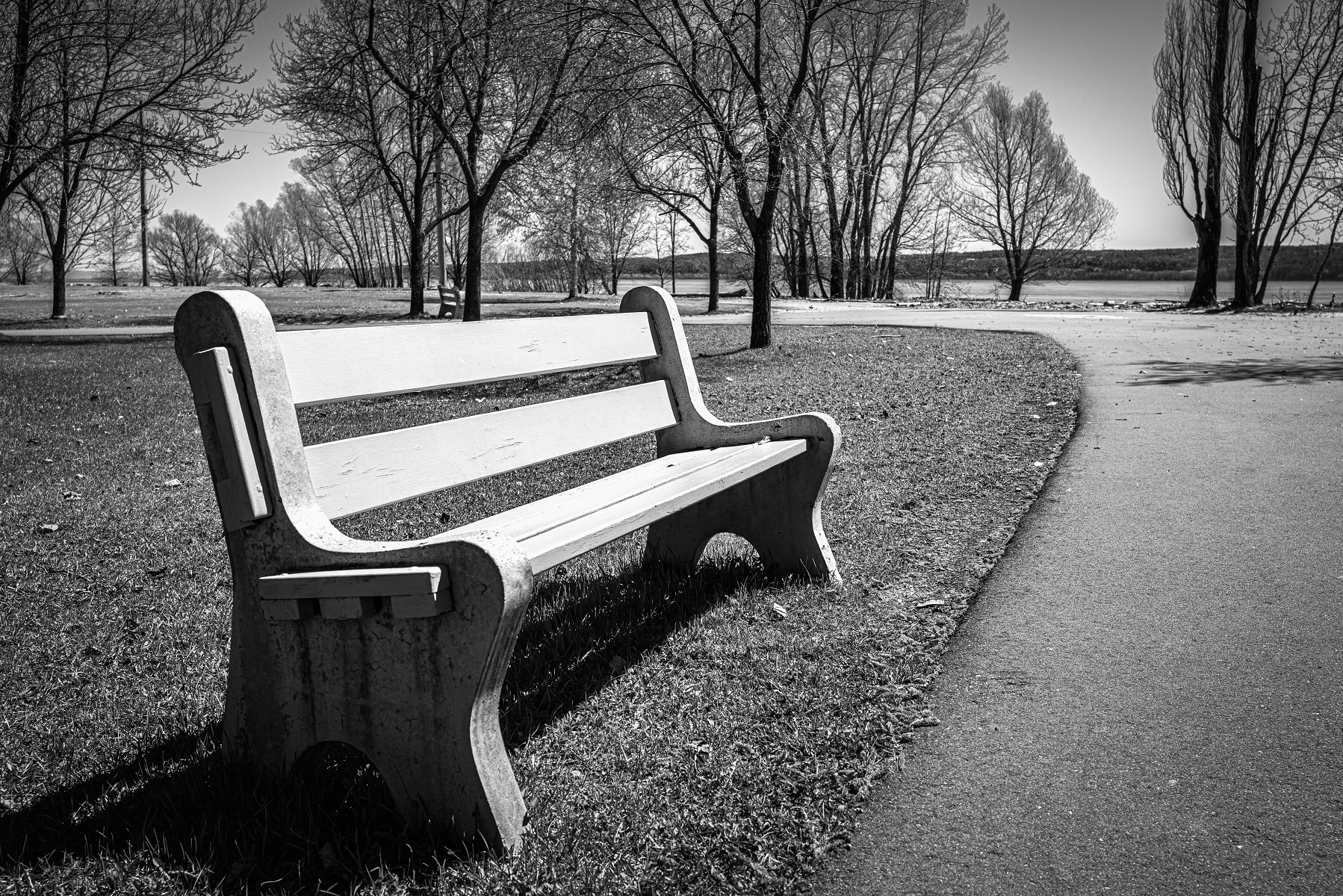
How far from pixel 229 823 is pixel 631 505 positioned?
47.1 inches

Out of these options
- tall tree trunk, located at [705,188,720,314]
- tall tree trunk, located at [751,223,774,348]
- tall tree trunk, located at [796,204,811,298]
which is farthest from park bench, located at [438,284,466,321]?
tall tree trunk, located at [796,204,811,298]

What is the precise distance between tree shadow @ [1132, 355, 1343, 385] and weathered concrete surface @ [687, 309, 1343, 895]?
4.24 m

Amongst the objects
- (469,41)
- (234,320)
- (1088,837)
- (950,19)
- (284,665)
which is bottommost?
(1088,837)

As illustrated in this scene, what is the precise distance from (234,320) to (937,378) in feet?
29.3

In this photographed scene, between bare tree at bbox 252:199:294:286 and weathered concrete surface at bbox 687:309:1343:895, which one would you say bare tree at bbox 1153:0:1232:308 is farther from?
bare tree at bbox 252:199:294:286

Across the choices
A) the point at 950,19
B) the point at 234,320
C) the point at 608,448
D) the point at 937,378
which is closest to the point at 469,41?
the point at 937,378

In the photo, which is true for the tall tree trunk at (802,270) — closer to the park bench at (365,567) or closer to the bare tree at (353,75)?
the bare tree at (353,75)

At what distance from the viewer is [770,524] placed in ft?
12.0

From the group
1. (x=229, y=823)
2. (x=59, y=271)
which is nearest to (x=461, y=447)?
(x=229, y=823)

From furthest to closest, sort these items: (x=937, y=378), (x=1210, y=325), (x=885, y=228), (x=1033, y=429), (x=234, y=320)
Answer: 1. (x=885, y=228)
2. (x=1210, y=325)
3. (x=937, y=378)
4. (x=1033, y=429)
5. (x=234, y=320)

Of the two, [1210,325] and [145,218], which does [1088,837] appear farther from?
[145,218]

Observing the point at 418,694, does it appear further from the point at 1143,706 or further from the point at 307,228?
the point at 307,228

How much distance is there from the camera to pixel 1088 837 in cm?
201

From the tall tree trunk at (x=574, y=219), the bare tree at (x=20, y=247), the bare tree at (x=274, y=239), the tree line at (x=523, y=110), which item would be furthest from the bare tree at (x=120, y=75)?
the bare tree at (x=274, y=239)
